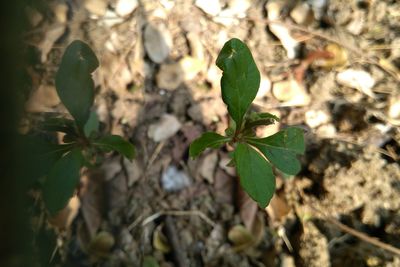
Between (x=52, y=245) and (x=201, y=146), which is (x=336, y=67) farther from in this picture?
(x=52, y=245)

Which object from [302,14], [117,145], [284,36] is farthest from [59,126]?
[302,14]

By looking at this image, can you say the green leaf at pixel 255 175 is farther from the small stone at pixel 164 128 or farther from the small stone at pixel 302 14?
the small stone at pixel 302 14

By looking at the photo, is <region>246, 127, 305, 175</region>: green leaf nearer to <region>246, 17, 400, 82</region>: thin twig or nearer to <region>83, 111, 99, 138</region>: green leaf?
<region>83, 111, 99, 138</region>: green leaf

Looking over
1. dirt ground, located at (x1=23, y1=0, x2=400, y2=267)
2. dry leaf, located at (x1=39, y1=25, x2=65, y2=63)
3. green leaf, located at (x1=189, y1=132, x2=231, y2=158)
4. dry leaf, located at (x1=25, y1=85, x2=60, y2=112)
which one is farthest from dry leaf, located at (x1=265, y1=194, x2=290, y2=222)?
dry leaf, located at (x1=39, y1=25, x2=65, y2=63)

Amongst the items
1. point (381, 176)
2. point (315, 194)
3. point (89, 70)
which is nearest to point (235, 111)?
point (89, 70)

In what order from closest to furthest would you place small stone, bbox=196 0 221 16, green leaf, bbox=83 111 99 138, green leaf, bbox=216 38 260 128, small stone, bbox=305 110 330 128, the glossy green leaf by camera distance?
green leaf, bbox=216 38 260 128
the glossy green leaf
green leaf, bbox=83 111 99 138
small stone, bbox=305 110 330 128
small stone, bbox=196 0 221 16

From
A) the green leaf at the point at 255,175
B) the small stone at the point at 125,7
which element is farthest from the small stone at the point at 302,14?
the green leaf at the point at 255,175
